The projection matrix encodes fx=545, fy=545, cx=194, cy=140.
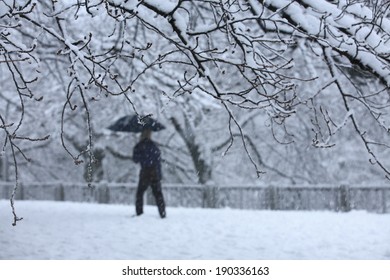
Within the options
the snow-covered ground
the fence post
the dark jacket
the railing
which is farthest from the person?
the fence post

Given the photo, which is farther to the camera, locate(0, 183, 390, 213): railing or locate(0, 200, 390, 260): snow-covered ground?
locate(0, 183, 390, 213): railing

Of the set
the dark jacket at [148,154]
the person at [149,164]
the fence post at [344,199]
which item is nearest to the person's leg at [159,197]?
the person at [149,164]

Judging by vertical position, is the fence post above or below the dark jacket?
below

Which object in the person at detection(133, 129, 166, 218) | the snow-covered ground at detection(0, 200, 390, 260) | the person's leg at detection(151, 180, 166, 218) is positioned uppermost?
the person at detection(133, 129, 166, 218)

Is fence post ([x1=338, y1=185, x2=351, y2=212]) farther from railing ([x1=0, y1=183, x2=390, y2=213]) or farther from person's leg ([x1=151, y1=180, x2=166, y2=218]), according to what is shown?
person's leg ([x1=151, y1=180, x2=166, y2=218])

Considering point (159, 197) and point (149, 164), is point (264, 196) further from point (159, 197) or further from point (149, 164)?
point (149, 164)

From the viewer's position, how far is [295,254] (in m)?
7.45

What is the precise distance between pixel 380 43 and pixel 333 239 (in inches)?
180

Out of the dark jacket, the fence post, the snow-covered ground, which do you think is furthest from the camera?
the fence post

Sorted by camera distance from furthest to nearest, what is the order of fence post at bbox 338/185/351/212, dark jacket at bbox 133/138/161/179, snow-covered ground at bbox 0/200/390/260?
1. fence post at bbox 338/185/351/212
2. dark jacket at bbox 133/138/161/179
3. snow-covered ground at bbox 0/200/390/260

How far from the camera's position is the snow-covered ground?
24.4 ft

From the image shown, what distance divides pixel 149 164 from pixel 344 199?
625 centimetres

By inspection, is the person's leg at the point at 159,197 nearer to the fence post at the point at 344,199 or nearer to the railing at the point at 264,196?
the railing at the point at 264,196

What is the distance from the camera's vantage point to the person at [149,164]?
37.0ft
